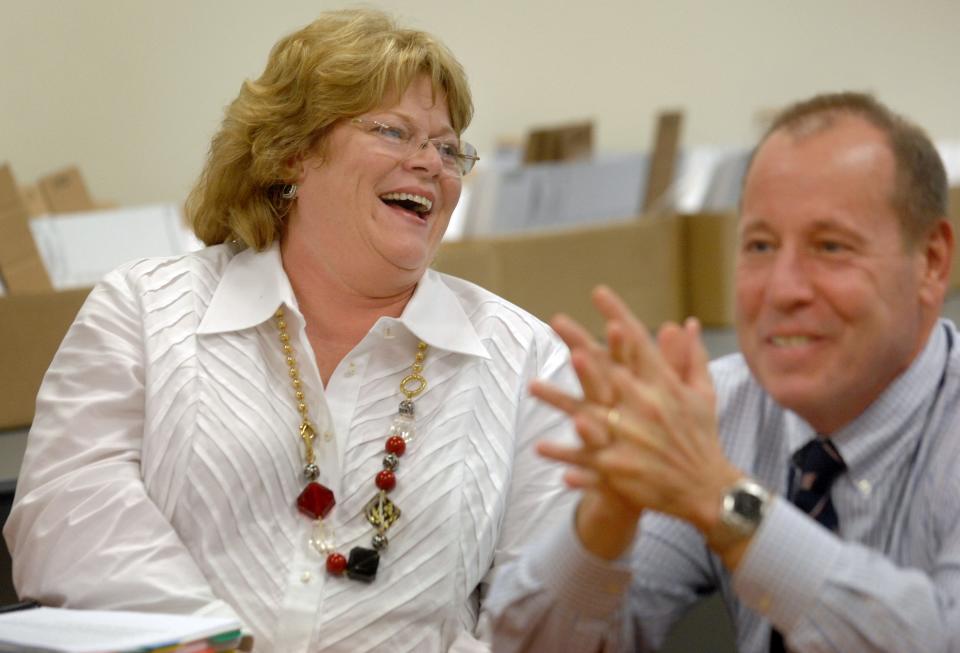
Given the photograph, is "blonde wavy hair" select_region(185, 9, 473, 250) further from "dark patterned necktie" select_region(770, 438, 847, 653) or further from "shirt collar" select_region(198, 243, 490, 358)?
"dark patterned necktie" select_region(770, 438, 847, 653)

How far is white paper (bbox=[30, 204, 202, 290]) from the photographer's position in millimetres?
2463

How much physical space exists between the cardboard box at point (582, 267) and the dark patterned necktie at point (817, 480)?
4.68ft

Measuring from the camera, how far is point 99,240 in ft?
8.25

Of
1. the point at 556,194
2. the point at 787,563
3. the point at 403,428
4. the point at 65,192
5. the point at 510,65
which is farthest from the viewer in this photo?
the point at 510,65

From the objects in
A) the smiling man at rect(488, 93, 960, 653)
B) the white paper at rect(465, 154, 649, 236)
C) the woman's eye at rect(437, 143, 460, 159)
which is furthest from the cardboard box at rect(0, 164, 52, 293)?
the smiling man at rect(488, 93, 960, 653)

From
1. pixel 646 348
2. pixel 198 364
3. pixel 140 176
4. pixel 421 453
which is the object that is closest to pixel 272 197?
pixel 198 364

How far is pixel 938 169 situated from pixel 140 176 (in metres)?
3.13

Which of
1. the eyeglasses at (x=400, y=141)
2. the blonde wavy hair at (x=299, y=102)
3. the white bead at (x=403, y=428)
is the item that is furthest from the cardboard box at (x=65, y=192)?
the white bead at (x=403, y=428)

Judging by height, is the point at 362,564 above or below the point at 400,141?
below

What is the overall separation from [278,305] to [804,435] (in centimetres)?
89

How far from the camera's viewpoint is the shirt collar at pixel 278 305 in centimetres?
182

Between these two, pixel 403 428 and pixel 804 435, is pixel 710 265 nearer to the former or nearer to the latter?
pixel 403 428

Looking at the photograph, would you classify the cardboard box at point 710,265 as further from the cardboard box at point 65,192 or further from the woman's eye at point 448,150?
the cardboard box at point 65,192

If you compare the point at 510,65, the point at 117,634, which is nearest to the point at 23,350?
the point at 117,634
